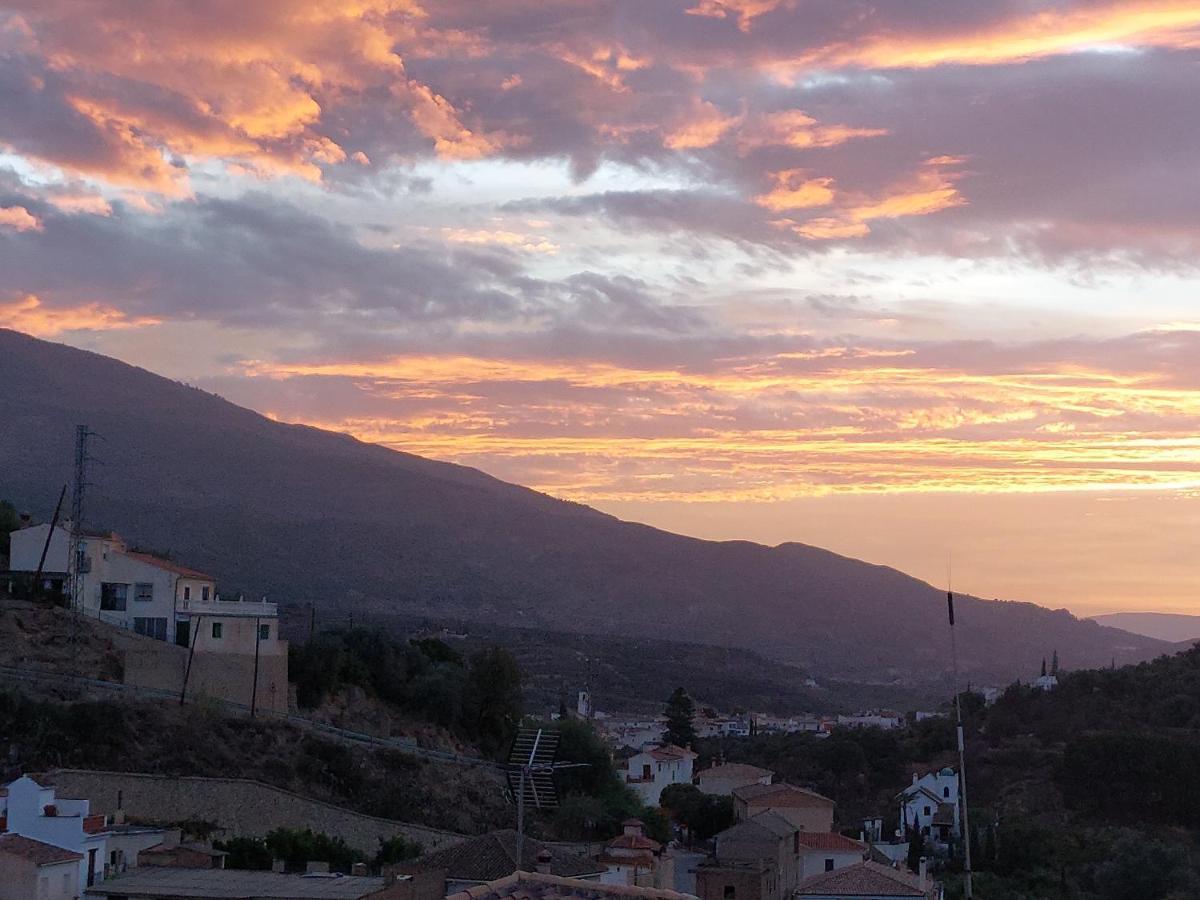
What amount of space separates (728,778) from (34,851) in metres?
32.3

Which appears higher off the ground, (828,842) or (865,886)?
(828,842)

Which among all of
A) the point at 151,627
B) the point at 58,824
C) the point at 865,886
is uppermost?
the point at 151,627

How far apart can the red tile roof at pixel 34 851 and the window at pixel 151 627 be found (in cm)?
1892

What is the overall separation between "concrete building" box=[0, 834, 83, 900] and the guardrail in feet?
51.6

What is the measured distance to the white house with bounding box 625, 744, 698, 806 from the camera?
184 feet

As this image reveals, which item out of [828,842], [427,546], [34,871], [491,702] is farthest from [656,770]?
[427,546]

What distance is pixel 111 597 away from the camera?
48.5m

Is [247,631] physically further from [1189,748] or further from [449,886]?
[1189,748]

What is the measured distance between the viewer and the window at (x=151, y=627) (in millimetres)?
48156

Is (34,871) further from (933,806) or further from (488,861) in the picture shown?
(933,806)

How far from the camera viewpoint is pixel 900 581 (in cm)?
19562

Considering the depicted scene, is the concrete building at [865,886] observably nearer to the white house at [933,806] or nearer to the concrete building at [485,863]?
the concrete building at [485,863]

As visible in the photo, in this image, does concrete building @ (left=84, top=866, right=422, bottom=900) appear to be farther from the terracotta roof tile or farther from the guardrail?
the guardrail

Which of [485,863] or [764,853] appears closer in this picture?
[485,863]
